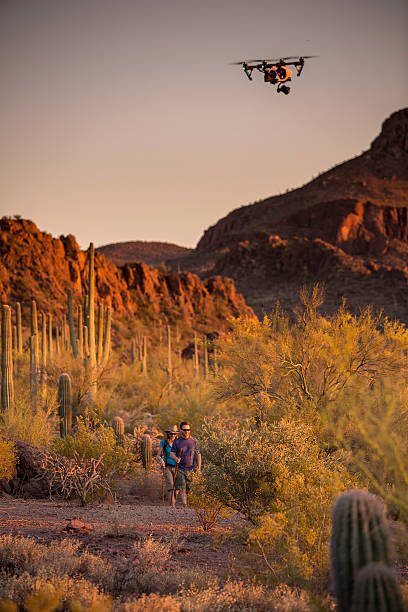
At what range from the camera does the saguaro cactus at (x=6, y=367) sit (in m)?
14.6

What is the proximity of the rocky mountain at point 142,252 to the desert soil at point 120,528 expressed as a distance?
92.2 meters

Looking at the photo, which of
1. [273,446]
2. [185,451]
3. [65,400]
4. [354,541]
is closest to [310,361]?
[185,451]

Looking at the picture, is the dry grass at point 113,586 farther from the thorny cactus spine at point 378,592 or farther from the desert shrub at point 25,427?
the desert shrub at point 25,427

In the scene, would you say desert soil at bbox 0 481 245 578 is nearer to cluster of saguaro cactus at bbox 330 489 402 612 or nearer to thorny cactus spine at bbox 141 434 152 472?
thorny cactus spine at bbox 141 434 152 472

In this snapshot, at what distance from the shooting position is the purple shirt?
35.0ft

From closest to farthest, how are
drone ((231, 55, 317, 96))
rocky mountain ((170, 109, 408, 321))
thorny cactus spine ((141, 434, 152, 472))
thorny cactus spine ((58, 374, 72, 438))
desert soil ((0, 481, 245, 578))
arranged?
desert soil ((0, 481, 245, 578)) → drone ((231, 55, 317, 96)) → thorny cactus spine ((141, 434, 152, 472)) → thorny cactus spine ((58, 374, 72, 438)) → rocky mountain ((170, 109, 408, 321))

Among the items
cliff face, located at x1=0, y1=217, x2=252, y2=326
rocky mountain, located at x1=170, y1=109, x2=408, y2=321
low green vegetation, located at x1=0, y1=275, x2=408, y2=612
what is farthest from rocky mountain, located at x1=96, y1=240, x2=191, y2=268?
low green vegetation, located at x1=0, y1=275, x2=408, y2=612

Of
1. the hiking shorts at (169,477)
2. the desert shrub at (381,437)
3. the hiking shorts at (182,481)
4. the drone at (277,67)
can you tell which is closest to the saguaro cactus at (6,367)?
the hiking shorts at (169,477)

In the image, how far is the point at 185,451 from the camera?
10.7 metres

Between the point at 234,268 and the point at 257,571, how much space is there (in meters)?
76.6

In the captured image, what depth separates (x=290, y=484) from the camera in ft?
23.5

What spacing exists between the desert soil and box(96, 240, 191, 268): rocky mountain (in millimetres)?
92155

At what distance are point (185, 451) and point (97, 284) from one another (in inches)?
1850

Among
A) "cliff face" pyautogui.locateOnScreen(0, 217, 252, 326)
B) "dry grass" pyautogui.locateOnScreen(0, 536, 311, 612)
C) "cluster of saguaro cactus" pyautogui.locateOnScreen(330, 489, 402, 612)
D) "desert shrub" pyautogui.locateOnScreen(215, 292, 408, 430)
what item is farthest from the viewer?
"cliff face" pyautogui.locateOnScreen(0, 217, 252, 326)
